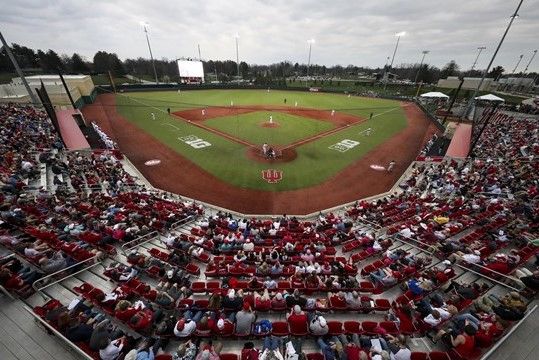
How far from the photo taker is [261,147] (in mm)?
29156

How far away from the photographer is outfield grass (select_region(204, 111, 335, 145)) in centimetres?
3275

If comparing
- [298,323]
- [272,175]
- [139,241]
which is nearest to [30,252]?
[139,241]

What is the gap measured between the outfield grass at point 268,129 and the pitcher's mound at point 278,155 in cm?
289

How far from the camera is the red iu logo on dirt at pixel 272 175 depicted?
72.6ft

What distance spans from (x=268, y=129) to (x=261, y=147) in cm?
819

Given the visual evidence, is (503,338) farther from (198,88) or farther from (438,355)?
(198,88)

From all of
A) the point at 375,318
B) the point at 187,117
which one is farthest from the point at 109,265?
the point at 187,117

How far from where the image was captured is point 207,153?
27.3 metres

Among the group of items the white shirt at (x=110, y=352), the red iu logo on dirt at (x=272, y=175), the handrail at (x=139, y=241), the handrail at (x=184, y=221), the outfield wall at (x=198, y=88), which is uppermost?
the white shirt at (x=110, y=352)

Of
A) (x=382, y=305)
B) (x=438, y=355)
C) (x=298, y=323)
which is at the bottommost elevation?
(x=382, y=305)

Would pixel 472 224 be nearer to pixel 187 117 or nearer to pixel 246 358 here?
pixel 246 358

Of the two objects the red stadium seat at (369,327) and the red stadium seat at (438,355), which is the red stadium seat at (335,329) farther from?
the red stadium seat at (438,355)

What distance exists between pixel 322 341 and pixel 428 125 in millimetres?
47287

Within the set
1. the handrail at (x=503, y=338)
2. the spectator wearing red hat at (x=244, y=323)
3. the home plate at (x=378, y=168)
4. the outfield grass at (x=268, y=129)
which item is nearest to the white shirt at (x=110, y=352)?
the spectator wearing red hat at (x=244, y=323)
